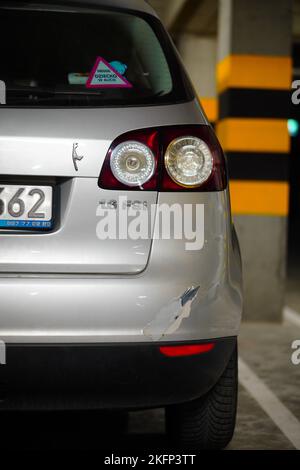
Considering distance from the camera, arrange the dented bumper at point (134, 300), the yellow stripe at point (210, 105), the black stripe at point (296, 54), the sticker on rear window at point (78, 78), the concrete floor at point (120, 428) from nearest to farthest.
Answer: the dented bumper at point (134, 300) → the sticker on rear window at point (78, 78) → the concrete floor at point (120, 428) → the yellow stripe at point (210, 105) → the black stripe at point (296, 54)

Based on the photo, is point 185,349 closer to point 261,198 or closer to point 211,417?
point 211,417

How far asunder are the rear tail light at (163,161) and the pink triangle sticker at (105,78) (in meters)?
0.28

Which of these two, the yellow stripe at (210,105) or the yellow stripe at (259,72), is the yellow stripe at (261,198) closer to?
the yellow stripe at (259,72)

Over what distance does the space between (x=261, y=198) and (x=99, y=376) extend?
14.1ft

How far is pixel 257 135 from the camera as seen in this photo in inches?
269

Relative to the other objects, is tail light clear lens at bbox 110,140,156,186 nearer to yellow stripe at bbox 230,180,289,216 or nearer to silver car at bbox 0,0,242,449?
silver car at bbox 0,0,242,449

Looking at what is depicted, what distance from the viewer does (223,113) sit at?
23.2 feet

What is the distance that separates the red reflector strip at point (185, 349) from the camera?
274cm

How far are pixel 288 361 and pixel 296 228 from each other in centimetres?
1836

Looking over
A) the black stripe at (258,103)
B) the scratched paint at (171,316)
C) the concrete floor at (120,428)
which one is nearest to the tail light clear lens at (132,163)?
the scratched paint at (171,316)

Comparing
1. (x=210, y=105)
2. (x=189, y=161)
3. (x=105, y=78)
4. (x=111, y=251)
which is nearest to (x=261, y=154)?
(x=105, y=78)
